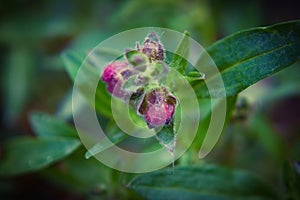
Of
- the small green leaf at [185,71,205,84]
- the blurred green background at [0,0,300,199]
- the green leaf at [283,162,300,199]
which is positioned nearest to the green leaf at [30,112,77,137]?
the blurred green background at [0,0,300,199]

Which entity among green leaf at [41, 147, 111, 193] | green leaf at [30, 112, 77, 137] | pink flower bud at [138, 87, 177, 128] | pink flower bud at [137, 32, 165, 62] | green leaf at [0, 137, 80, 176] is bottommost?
green leaf at [41, 147, 111, 193]

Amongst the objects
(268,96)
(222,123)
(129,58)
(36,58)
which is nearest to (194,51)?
(268,96)

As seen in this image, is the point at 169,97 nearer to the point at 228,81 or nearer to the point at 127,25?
the point at 228,81

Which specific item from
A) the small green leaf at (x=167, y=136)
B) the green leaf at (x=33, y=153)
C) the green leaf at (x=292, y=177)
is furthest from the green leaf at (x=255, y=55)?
the green leaf at (x=33, y=153)

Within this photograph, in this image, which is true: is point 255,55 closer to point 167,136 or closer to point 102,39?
point 167,136

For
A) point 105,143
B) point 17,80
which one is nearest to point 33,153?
point 105,143

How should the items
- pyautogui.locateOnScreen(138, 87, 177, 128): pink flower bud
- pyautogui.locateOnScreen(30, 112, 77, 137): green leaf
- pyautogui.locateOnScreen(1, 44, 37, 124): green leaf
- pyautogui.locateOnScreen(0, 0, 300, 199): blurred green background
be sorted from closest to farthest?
pyautogui.locateOnScreen(138, 87, 177, 128): pink flower bud < pyautogui.locateOnScreen(30, 112, 77, 137): green leaf < pyautogui.locateOnScreen(0, 0, 300, 199): blurred green background < pyautogui.locateOnScreen(1, 44, 37, 124): green leaf

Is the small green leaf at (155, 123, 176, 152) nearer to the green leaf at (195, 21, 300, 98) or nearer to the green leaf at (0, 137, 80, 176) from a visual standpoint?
the green leaf at (195, 21, 300, 98)

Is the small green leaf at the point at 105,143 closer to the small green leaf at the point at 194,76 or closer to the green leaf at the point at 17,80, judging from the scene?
the small green leaf at the point at 194,76
